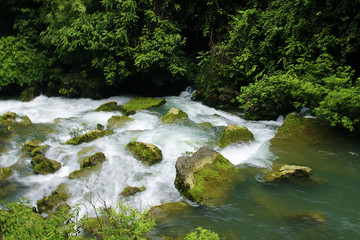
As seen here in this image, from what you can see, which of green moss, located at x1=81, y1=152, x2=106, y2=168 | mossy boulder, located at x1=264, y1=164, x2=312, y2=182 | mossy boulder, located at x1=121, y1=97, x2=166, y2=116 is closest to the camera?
mossy boulder, located at x1=264, y1=164, x2=312, y2=182

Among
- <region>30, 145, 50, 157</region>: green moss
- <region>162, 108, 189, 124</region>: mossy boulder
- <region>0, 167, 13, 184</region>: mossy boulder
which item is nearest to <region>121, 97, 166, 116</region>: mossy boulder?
<region>162, 108, 189, 124</region>: mossy boulder

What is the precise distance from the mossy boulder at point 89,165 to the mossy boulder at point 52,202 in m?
0.75

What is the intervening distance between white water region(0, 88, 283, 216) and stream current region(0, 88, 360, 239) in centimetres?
3

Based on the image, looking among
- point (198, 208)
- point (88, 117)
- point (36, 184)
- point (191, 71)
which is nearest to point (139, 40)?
point (191, 71)

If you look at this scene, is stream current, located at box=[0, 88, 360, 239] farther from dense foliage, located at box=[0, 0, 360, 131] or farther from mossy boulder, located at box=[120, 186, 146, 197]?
dense foliage, located at box=[0, 0, 360, 131]

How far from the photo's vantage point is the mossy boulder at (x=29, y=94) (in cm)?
1555

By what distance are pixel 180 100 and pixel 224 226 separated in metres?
9.41

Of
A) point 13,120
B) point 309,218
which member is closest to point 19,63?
point 13,120

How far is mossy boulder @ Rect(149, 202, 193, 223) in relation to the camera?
18.5ft

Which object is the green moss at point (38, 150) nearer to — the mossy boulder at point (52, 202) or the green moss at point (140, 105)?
the mossy boulder at point (52, 202)

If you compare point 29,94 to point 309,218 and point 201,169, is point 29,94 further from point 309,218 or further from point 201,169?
point 309,218

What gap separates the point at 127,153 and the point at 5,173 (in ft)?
10.6

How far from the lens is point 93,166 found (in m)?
7.80

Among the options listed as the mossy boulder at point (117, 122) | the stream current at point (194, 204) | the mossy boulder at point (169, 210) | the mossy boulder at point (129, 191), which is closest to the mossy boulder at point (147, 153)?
the stream current at point (194, 204)
